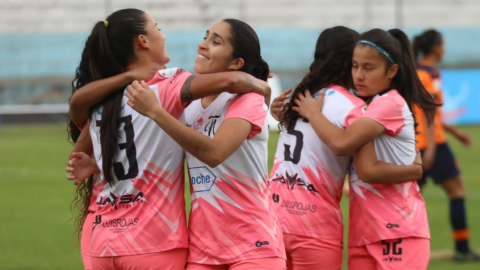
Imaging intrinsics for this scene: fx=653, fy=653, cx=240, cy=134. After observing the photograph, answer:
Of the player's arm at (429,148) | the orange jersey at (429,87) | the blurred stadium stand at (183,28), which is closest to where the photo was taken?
the player's arm at (429,148)

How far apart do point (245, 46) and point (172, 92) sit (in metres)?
0.48

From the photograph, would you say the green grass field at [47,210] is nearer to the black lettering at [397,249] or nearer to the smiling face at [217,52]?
the smiling face at [217,52]

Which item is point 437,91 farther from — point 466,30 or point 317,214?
point 466,30

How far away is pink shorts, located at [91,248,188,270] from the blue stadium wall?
888 inches

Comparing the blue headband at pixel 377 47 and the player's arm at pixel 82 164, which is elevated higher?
the blue headband at pixel 377 47

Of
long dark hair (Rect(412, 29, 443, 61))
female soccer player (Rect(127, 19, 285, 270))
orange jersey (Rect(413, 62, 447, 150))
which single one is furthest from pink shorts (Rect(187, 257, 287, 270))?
long dark hair (Rect(412, 29, 443, 61))

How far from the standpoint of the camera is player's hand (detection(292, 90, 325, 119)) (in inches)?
138

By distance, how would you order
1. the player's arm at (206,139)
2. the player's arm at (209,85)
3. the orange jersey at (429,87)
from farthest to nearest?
1. the orange jersey at (429,87)
2. the player's arm at (209,85)
3. the player's arm at (206,139)

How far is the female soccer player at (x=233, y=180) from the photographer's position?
3010mm

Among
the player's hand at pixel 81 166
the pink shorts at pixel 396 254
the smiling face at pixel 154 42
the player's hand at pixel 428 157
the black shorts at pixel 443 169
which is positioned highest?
the smiling face at pixel 154 42

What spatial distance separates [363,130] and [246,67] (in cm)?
69

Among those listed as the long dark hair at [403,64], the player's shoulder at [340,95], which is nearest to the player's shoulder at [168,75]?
the player's shoulder at [340,95]

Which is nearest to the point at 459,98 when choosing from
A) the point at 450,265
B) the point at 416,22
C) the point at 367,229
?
→ the point at 416,22

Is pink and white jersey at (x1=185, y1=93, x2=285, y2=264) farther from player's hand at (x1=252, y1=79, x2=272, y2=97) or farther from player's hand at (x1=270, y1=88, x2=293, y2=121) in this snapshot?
player's hand at (x1=270, y1=88, x2=293, y2=121)
